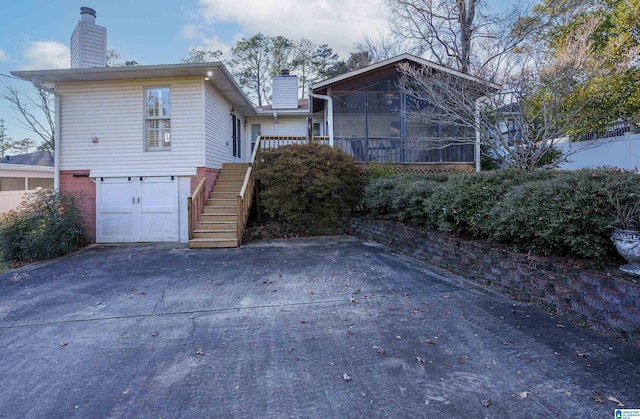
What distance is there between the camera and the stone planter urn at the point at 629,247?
10.1ft

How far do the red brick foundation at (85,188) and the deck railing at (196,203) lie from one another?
9.55ft

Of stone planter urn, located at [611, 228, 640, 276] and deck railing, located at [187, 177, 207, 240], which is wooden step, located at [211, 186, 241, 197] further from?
stone planter urn, located at [611, 228, 640, 276]

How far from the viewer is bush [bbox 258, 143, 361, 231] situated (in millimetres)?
8945

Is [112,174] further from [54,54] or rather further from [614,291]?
[54,54]

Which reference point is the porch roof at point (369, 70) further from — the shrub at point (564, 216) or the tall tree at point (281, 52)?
the tall tree at point (281, 52)

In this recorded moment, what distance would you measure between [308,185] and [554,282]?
6.23 metres

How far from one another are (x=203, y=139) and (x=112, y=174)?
8.57 ft

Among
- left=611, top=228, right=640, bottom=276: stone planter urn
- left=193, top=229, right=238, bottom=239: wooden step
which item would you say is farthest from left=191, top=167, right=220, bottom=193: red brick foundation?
left=611, top=228, right=640, bottom=276: stone planter urn

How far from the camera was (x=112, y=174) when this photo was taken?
8.99 metres

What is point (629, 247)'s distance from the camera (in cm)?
310

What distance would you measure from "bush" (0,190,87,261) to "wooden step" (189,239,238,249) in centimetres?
284

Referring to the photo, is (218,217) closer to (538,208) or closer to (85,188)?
(85,188)

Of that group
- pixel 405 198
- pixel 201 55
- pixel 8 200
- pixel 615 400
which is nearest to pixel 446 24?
pixel 405 198

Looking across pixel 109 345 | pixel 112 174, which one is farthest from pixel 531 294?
pixel 112 174
